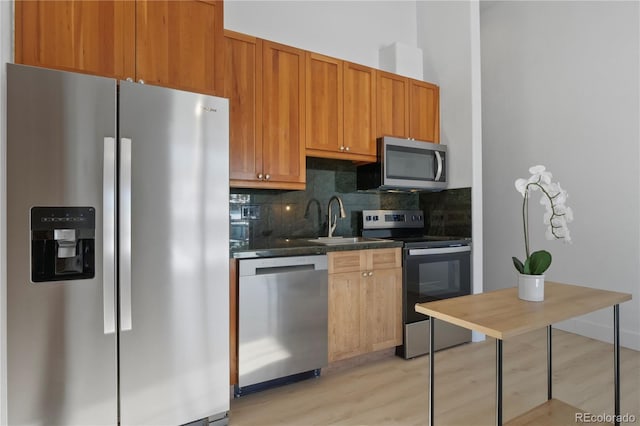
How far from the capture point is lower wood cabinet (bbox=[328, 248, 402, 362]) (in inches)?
99.7

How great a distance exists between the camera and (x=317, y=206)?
10.4 ft

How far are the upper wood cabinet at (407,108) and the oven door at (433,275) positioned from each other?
110cm

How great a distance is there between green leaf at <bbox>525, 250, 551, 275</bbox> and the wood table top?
A: 14 centimetres

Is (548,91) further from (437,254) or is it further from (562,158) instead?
(437,254)

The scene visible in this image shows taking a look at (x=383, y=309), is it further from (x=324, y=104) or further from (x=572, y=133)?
(x=572, y=133)

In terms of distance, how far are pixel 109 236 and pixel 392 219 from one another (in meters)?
2.49

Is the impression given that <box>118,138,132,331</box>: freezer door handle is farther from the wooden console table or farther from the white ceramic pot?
the white ceramic pot

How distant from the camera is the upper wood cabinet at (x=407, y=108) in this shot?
3.18 meters

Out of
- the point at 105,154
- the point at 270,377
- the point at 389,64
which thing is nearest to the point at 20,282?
the point at 105,154

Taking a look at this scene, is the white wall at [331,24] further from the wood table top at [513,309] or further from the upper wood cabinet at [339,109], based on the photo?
the wood table top at [513,309]

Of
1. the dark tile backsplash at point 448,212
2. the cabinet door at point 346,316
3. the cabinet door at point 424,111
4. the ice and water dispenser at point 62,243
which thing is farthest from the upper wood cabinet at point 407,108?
the ice and water dispenser at point 62,243

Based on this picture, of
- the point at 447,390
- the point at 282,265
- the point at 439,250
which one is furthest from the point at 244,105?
the point at 447,390

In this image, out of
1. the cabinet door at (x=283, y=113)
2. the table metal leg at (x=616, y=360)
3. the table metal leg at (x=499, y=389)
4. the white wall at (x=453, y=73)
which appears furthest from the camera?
the white wall at (x=453, y=73)

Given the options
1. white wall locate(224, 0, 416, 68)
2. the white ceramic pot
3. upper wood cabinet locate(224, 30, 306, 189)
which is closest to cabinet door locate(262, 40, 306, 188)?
upper wood cabinet locate(224, 30, 306, 189)
